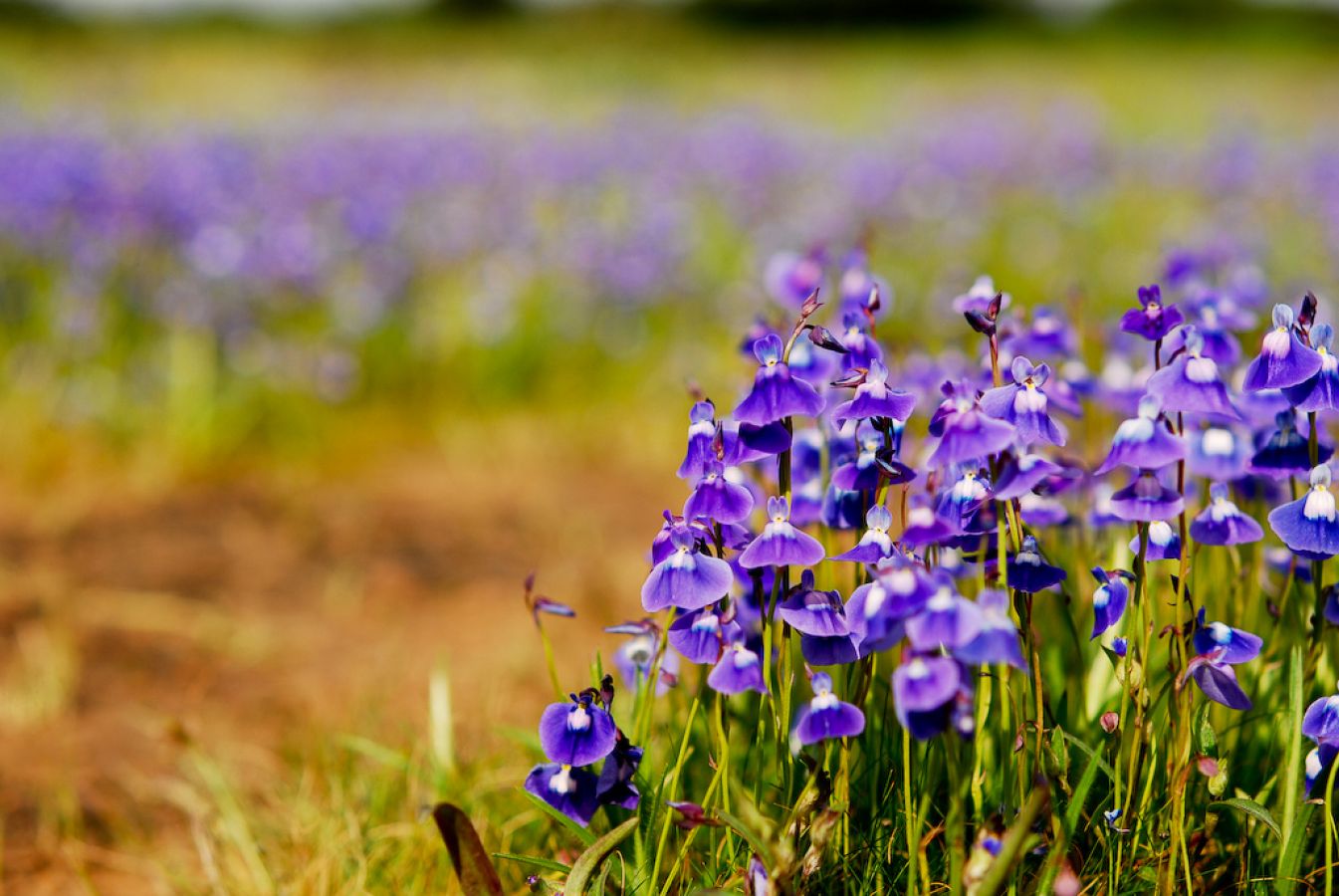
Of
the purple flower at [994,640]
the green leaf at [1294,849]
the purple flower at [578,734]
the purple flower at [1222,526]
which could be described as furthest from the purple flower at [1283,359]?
the purple flower at [578,734]

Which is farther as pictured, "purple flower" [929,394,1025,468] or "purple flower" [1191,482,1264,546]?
"purple flower" [1191,482,1264,546]

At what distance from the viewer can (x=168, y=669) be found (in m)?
3.68

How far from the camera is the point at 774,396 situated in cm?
151

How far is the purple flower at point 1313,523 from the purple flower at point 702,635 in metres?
0.74

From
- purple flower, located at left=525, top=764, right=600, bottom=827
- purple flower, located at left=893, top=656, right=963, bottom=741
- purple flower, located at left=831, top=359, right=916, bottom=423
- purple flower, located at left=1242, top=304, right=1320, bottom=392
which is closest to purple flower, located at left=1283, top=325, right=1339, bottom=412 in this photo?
purple flower, located at left=1242, top=304, right=1320, bottom=392

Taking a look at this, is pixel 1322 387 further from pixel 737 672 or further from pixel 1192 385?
pixel 737 672

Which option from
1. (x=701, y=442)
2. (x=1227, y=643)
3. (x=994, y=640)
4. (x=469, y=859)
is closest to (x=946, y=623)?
(x=994, y=640)

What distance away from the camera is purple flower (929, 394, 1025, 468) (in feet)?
4.48

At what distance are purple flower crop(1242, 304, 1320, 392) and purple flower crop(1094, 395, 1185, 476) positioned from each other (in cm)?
12

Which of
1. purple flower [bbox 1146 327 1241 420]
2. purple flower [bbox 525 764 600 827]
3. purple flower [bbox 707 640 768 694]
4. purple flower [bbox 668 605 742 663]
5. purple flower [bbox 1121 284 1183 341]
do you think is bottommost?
purple flower [bbox 525 764 600 827]

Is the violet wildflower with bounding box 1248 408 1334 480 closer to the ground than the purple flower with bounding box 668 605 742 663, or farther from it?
farther from it

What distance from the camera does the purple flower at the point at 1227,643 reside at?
5.27ft

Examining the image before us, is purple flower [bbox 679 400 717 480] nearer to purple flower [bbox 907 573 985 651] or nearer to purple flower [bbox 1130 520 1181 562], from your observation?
purple flower [bbox 907 573 985 651]

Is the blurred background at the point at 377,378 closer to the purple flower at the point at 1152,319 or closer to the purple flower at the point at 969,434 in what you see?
the purple flower at the point at 1152,319
